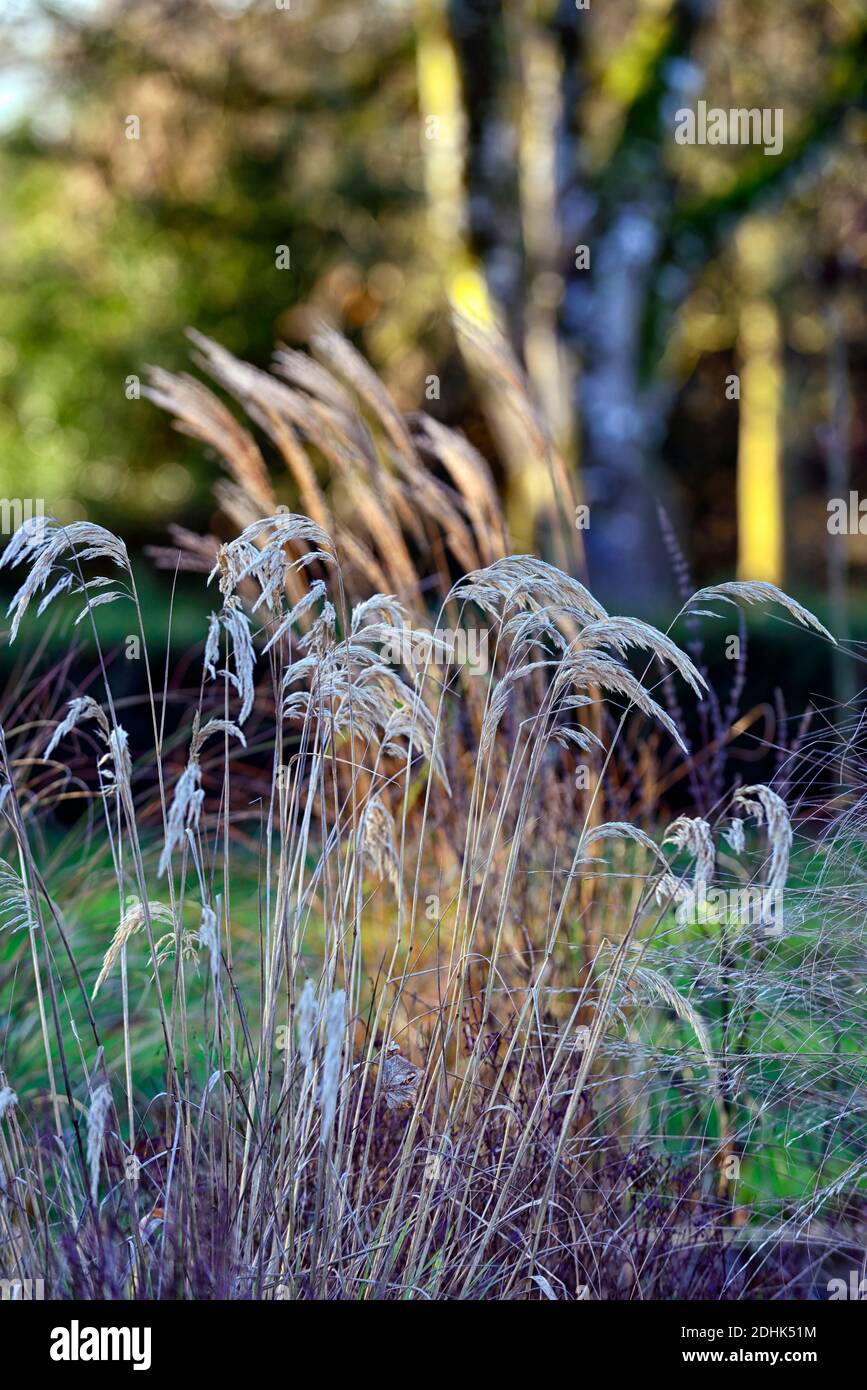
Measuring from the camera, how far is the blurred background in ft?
18.7

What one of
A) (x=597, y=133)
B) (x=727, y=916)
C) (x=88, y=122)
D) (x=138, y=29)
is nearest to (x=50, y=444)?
(x=88, y=122)

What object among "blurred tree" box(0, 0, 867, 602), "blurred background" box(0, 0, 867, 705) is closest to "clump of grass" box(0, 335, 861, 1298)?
"blurred tree" box(0, 0, 867, 602)

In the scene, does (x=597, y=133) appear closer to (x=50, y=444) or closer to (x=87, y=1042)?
(x=87, y=1042)

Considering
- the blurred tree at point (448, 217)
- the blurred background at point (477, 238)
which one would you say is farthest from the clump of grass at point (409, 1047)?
the blurred background at point (477, 238)

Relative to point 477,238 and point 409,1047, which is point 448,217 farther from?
point 409,1047

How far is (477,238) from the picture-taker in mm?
5688

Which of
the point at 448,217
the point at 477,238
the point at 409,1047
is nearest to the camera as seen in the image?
the point at 409,1047

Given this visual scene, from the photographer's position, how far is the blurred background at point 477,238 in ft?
18.7

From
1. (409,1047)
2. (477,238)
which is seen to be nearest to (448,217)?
(477,238)

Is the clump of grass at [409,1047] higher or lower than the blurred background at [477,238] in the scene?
lower

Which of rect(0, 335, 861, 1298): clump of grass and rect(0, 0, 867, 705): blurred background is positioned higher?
rect(0, 0, 867, 705): blurred background

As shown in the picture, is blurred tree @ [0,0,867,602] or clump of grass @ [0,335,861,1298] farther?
blurred tree @ [0,0,867,602]

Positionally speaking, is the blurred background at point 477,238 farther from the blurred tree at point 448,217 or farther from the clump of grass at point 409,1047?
the clump of grass at point 409,1047

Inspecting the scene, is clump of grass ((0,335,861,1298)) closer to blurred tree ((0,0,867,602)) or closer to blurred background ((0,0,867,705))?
blurred tree ((0,0,867,602))
